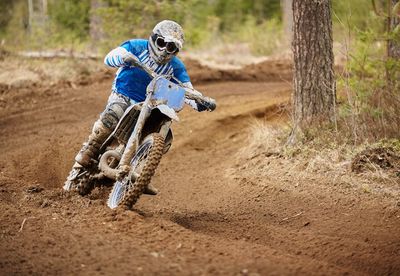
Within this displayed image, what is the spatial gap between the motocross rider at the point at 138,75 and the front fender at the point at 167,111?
618mm

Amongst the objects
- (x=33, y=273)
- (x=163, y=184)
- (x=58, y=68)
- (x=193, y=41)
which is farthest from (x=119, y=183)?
(x=193, y=41)

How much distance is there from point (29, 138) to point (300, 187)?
5.52 meters

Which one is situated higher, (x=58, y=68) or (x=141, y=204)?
(x=58, y=68)

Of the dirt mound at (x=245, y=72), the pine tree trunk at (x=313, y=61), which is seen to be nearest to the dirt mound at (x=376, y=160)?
the pine tree trunk at (x=313, y=61)

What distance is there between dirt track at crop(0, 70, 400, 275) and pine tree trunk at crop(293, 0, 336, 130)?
135cm

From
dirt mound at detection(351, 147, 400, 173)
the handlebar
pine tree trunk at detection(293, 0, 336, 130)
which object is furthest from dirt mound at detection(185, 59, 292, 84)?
the handlebar

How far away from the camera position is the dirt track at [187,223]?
202 inches

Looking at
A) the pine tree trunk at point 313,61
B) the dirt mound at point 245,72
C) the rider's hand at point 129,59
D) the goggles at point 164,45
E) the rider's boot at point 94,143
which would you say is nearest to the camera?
the rider's hand at point 129,59

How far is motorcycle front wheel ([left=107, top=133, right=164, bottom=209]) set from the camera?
6383 mm

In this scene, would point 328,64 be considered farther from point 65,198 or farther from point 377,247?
point 65,198

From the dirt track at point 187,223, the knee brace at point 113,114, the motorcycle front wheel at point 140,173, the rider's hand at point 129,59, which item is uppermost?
the rider's hand at point 129,59

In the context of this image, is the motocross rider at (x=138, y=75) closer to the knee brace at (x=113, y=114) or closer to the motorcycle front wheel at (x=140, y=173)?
the knee brace at (x=113, y=114)

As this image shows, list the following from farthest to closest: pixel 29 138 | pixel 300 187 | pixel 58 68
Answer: pixel 58 68 < pixel 29 138 < pixel 300 187

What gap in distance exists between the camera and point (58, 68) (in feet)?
49.8
